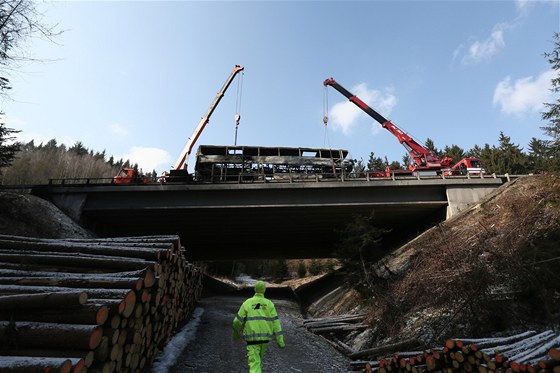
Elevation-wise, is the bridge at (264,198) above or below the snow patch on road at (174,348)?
above

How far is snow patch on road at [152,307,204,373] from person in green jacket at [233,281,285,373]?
2.17m

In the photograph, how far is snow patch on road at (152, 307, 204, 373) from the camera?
612 centimetres

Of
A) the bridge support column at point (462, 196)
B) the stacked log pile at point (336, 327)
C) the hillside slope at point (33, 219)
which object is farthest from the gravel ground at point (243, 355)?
the bridge support column at point (462, 196)

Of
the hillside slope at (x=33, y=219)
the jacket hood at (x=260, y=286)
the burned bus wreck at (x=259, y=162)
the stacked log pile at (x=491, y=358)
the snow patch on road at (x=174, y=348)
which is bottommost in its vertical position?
the snow patch on road at (x=174, y=348)

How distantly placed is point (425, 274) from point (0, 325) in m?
11.4

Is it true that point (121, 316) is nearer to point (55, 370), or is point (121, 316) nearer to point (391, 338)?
point (55, 370)

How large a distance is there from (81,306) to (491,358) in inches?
231

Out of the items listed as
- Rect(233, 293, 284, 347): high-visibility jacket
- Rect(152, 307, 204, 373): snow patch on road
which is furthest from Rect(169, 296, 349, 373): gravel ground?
Rect(233, 293, 284, 347): high-visibility jacket

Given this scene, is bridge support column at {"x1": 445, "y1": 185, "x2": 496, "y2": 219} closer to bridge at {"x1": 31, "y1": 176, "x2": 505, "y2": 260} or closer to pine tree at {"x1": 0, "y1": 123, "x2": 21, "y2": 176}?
bridge at {"x1": 31, "y1": 176, "x2": 505, "y2": 260}

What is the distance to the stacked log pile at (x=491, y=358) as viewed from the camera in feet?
11.9

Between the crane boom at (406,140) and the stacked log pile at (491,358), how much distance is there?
71.9 ft

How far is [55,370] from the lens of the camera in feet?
10.0

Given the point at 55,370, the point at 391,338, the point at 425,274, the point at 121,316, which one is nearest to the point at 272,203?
the point at 425,274

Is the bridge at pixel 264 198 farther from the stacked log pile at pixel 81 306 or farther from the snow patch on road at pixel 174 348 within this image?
the stacked log pile at pixel 81 306
